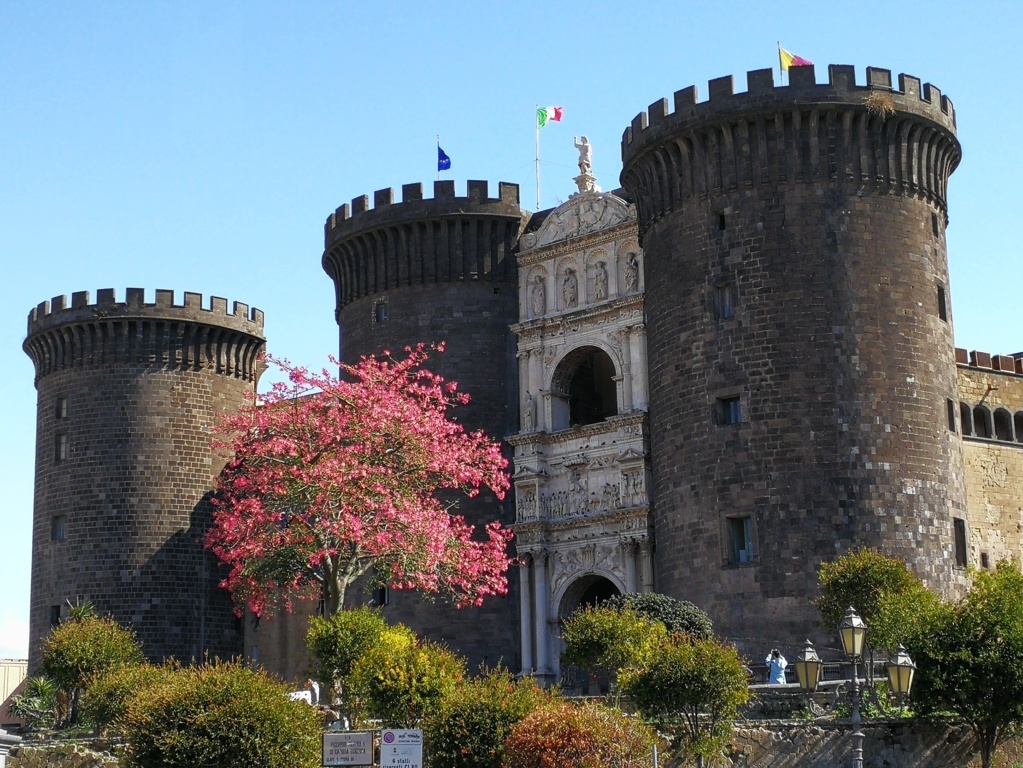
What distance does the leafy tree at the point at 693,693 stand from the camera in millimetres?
30688

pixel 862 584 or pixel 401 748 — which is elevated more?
pixel 862 584

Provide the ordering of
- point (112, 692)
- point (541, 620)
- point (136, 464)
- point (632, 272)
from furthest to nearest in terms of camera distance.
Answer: point (136, 464)
point (632, 272)
point (541, 620)
point (112, 692)

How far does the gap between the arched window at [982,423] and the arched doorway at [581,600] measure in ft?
42.7

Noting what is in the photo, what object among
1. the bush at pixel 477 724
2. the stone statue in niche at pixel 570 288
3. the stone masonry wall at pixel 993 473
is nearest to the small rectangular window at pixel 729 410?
the stone statue in niche at pixel 570 288

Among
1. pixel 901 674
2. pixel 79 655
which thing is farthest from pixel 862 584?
pixel 79 655

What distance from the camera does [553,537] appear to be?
4781 centimetres

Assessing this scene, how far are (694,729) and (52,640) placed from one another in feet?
71.4

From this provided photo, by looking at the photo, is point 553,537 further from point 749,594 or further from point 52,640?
point 52,640

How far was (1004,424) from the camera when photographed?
50.5 meters

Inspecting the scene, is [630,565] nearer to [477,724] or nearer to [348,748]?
[477,724]

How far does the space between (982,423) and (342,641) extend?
82.0 ft

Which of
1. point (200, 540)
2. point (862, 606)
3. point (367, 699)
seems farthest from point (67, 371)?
point (862, 606)

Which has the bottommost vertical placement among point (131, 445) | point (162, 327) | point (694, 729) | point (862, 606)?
point (694, 729)

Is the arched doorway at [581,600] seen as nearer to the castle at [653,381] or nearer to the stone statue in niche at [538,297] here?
the castle at [653,381]
